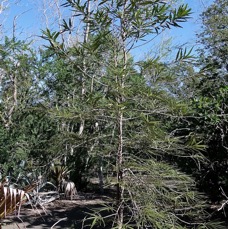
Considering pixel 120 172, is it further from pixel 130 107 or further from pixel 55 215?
pixel 55 215

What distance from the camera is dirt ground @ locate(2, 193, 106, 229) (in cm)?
615

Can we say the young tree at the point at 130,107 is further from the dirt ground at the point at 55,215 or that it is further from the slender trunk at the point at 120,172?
the dirt ground at the point at 55,215

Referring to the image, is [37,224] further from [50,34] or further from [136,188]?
[50,34]

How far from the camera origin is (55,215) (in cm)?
718

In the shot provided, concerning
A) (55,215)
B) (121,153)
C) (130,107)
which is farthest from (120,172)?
(55,215)

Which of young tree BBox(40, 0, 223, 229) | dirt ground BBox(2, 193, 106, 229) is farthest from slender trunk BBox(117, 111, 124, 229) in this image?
dirt ground BBox(2, 193, 106, 229)

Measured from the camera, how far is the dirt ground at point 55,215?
615 cm

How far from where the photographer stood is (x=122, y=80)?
331 cm

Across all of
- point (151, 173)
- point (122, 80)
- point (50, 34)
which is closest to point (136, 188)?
point (151, 173)

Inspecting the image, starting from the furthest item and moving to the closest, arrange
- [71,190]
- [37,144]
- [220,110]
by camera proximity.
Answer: [71,190] < [37,144] < [220,110]

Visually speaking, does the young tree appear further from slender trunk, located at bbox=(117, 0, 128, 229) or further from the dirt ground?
the dirt ground

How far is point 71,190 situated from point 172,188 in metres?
5.86

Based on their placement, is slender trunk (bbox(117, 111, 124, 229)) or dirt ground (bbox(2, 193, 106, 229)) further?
dirt ground (bbox(2, 193, 106, 229))

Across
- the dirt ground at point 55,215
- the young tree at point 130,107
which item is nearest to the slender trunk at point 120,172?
the young tree at point 130,107
